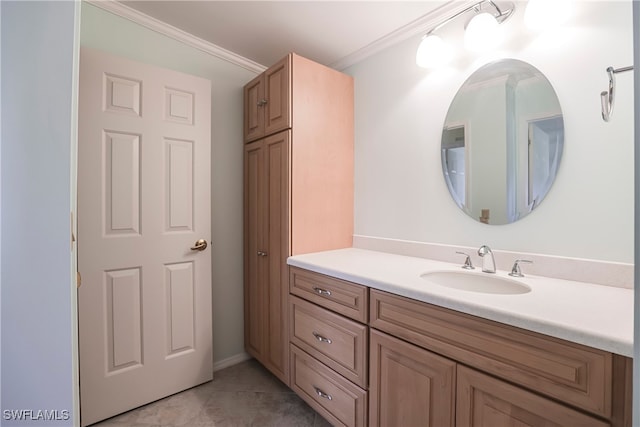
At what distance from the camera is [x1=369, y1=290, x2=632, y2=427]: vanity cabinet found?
0.68 m

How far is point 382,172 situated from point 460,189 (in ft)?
1.67

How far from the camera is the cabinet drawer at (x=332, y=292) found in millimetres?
1230

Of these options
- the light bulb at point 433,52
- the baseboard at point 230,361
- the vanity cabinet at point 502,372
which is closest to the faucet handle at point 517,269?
the vanity cabinet at point 502,372

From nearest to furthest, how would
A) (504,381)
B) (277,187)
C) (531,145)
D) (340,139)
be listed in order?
(504,381)
(531,145)
(277,187)
(340,139)

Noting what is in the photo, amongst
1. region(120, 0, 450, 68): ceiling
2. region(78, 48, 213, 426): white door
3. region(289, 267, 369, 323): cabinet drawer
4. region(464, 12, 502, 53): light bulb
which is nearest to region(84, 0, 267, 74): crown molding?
Result: region(120, 0, 450, 68): ceiling

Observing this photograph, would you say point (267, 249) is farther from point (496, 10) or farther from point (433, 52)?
point (496, 10)

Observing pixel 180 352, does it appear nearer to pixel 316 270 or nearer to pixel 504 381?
pixel 316 270

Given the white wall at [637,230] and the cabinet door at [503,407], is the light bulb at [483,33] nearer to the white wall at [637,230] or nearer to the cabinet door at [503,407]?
the white wall at [637,230]

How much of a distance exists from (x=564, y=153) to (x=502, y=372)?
952mm

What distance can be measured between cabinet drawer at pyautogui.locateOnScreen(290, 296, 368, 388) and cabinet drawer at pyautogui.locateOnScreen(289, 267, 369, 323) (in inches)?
1.5

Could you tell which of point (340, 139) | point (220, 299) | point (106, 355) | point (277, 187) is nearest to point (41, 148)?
point (277, 187)

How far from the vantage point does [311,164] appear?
5.78ft

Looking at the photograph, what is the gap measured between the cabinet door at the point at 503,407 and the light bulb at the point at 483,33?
1442 mm

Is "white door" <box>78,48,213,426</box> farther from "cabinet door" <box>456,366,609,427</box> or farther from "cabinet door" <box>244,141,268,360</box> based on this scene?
"cabinet door" <box>456,366,609,427</box>
